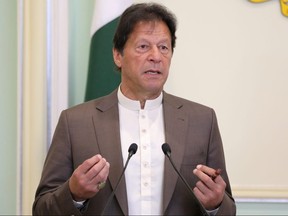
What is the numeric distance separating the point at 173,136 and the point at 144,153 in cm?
13

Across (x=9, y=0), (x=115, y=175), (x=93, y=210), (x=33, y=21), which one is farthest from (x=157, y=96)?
(x=9, y=0)

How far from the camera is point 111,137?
64.1 inches

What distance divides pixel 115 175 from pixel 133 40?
0.55 meters

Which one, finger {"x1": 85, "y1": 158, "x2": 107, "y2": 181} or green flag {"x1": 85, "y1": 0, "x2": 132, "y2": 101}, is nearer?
finger {"x1": 85, "y1": 158, "x2": 107, "y2": 181}

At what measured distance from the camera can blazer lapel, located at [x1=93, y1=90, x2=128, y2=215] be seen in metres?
1.54

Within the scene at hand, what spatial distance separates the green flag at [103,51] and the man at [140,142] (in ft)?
1.03

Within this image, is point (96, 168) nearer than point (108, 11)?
Yes

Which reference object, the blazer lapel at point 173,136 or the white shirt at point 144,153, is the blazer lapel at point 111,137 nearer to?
the white shirt at point 144,153

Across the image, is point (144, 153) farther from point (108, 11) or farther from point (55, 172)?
point (108, 11)

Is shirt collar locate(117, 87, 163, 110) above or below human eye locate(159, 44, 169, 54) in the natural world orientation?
below

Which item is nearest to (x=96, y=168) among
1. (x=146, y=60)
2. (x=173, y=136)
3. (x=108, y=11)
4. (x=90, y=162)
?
(x=90, y=162)

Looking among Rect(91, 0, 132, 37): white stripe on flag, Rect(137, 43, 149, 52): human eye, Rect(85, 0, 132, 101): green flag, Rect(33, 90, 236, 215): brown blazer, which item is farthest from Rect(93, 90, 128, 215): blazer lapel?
Rect(91, 0, 132, 37): white stripe on flag

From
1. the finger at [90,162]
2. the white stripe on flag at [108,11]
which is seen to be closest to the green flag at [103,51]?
the white stripe on flag at [108,11]

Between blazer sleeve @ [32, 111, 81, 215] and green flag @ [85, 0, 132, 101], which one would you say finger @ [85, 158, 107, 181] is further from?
green flag @ [85, 0, 132, 101]
